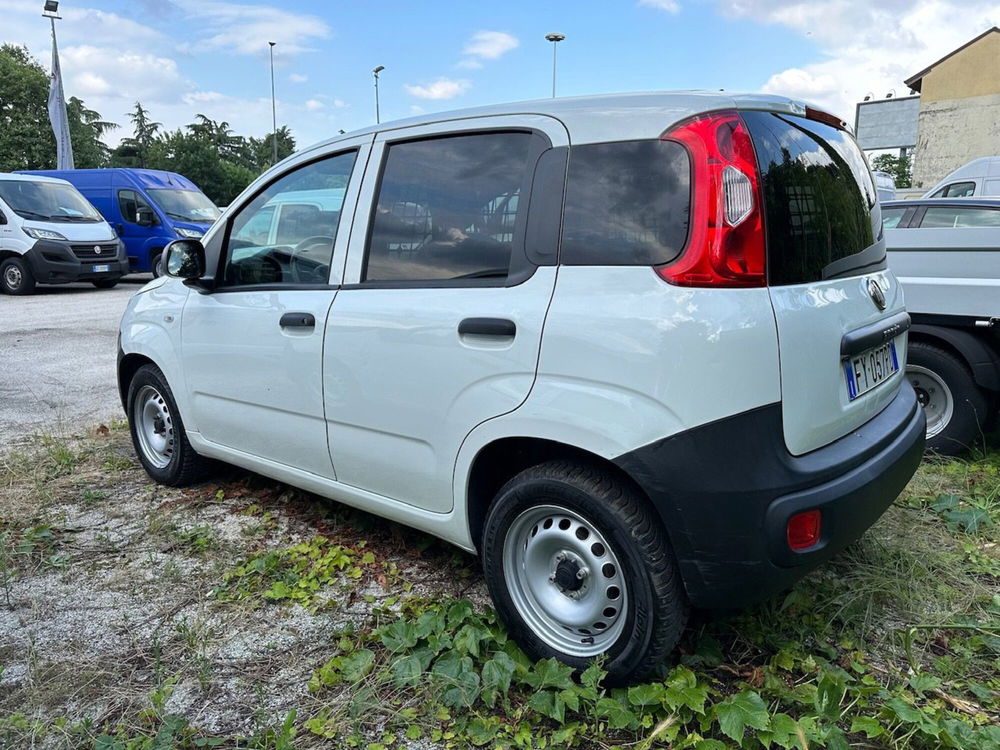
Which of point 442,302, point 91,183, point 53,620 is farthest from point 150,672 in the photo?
point 91,183

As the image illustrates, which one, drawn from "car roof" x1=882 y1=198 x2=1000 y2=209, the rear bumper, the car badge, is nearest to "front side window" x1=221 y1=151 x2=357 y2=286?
the car badge

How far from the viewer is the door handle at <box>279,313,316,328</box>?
300 centimetres

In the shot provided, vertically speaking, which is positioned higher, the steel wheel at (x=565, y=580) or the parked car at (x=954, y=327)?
the parked car at (x=954, y=327)

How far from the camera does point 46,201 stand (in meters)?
13.8

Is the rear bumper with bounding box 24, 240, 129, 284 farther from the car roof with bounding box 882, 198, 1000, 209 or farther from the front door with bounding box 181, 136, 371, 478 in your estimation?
the car roof with bounding box 882, 198, 1000, 209

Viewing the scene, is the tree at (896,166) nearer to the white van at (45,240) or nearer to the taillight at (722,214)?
the white van at (45,240)

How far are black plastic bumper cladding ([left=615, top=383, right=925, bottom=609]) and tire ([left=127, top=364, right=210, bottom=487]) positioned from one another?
111 inches

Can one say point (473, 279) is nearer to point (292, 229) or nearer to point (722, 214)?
point (722, 214)

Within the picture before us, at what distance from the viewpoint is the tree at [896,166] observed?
54812 millimetres

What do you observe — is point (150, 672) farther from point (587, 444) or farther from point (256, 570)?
point (587, 444)

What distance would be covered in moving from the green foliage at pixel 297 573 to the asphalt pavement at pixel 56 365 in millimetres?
2861

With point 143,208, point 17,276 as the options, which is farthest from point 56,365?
point 143,208

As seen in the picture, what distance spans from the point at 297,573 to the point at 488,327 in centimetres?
152

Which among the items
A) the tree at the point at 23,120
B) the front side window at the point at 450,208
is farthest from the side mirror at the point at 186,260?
the tree at the point at 23,120
